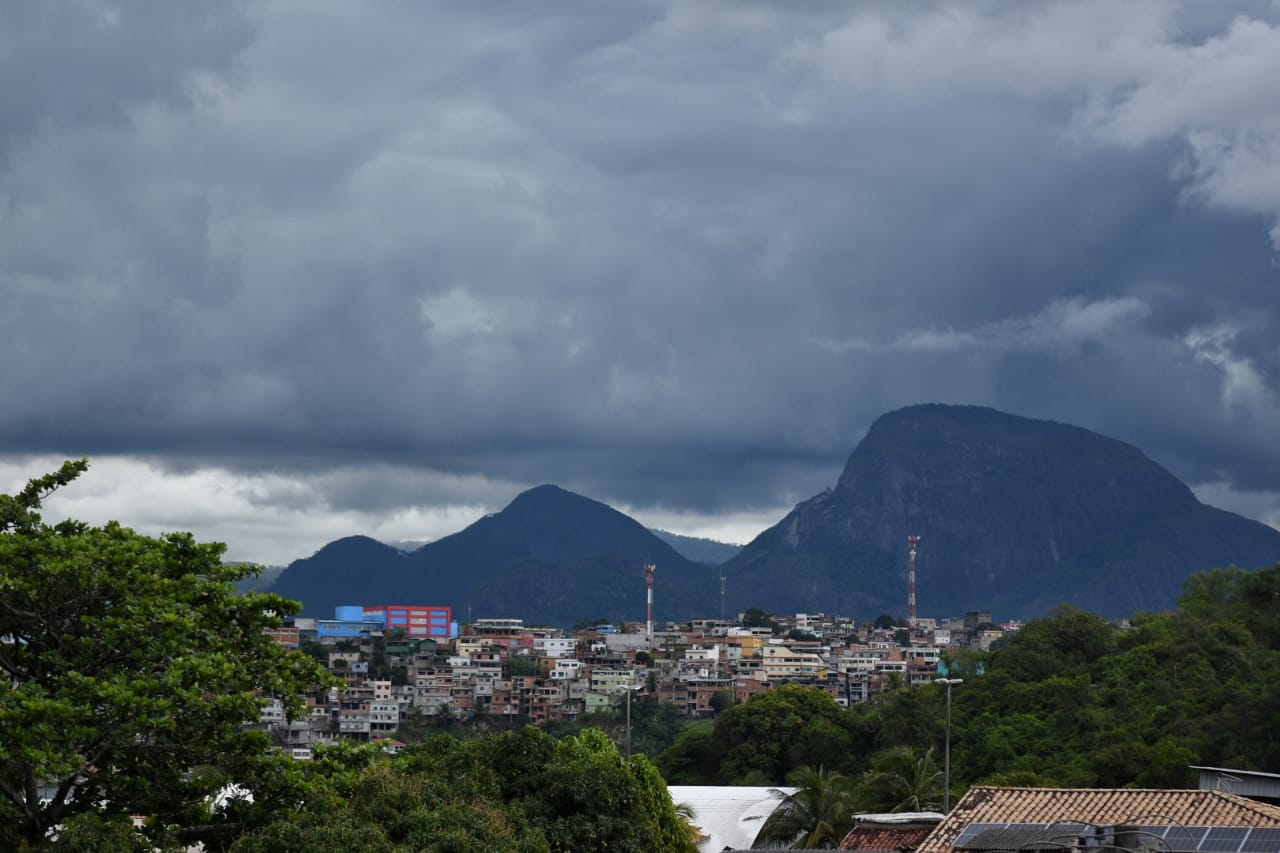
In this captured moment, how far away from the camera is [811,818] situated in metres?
56.7

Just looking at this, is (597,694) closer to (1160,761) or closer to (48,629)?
(1160,761)

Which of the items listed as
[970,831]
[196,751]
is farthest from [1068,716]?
[196,751]

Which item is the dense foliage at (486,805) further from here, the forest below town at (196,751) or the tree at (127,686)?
the tree at (127,686)

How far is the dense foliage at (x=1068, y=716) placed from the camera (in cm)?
6306

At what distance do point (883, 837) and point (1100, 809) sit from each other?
10.8 meters

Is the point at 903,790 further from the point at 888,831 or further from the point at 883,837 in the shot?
the point at 883,837

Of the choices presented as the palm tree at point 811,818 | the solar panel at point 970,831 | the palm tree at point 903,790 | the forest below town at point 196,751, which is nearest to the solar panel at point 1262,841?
the solar panel at point 970,831

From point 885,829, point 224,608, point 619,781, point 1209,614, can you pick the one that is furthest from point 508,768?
point 1209,614

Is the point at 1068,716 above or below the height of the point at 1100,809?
above

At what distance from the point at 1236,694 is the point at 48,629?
2203 inches

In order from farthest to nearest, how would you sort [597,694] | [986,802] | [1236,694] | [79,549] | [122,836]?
[597,694] → [1236,694] → [986,802] → [79,549] → [122,836]

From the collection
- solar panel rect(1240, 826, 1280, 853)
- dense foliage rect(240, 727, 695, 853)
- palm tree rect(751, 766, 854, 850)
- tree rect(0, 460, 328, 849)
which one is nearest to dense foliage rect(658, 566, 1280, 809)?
palm tree rect(751, 766, 854, 850)

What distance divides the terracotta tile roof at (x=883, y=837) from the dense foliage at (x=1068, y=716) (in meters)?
12.7

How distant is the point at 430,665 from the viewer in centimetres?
19888
